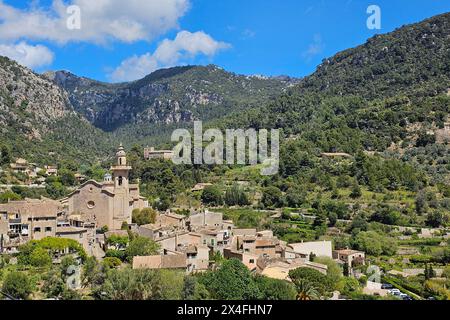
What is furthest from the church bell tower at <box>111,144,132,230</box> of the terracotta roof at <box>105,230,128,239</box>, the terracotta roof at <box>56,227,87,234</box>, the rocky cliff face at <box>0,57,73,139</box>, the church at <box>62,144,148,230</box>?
the rocky cliff face at <box>0,57,73,139</box>

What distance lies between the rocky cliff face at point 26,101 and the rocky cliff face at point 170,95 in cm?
4864

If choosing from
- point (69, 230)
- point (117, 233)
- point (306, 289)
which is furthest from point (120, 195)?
point (306, 289)

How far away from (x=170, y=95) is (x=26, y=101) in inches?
2821

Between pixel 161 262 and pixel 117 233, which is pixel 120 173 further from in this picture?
pixel 161 262

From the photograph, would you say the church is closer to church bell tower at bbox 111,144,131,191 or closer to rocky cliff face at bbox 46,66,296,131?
church bell tower at bbox 111,144,131,191

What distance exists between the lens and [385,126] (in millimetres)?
64812

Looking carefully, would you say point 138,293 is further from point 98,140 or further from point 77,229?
point 98,140

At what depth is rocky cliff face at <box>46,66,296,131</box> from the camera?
142 metres

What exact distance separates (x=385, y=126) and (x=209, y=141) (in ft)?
69.6

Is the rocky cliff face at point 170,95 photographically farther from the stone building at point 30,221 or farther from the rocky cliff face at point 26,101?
the stone building at point 30,221

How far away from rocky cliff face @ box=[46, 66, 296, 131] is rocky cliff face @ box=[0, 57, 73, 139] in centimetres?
4864

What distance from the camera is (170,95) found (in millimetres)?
149250

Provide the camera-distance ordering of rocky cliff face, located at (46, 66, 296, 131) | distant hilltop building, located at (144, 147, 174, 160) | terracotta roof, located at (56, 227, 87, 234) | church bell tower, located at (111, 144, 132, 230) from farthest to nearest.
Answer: rocky cliff face, located at (46, 66, 296, 131), distant hilltop building, located at (144, 147, 174, 160), church bell tower, located at (111, 144, 132, 230), terracotta roof, located at (56, 227, 87, 234)

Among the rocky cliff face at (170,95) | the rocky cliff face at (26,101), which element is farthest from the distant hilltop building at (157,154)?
the rocky cliff face at (170,95)
